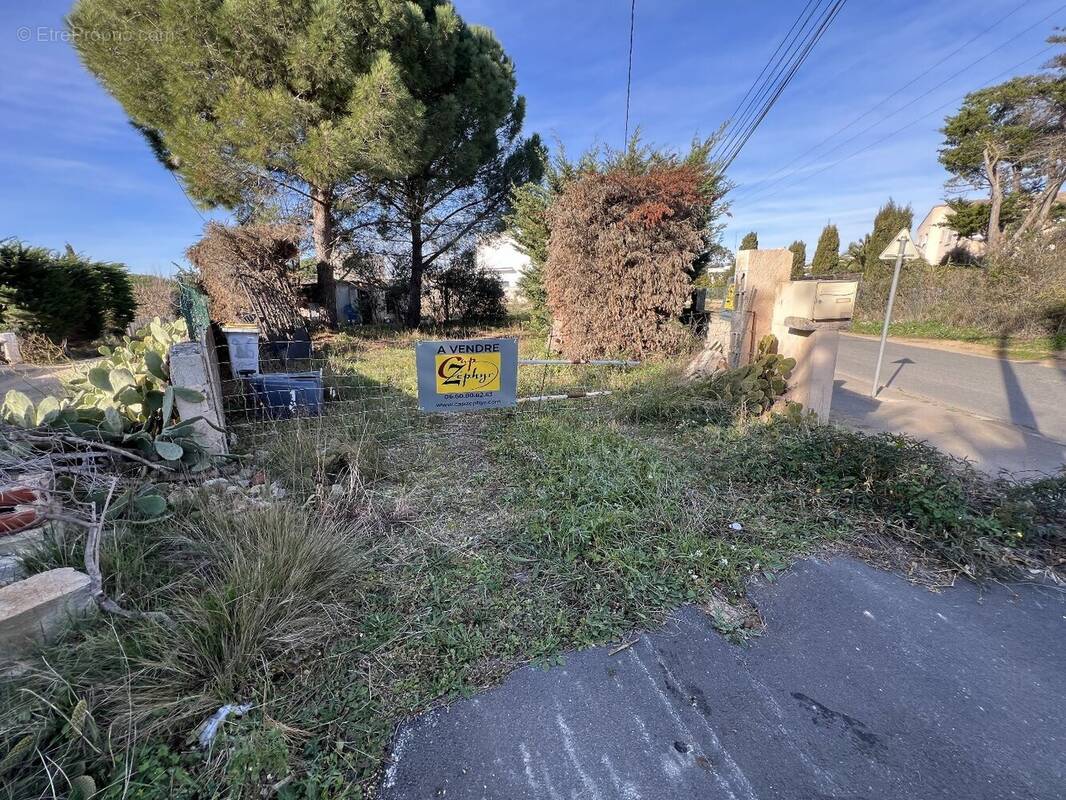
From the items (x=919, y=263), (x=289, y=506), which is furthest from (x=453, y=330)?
(x=919, y=263)

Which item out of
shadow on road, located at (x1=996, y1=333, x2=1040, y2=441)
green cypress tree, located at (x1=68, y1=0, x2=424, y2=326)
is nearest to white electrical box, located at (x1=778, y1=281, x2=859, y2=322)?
shadow on road, located at (x1=996, y1=333, x2=1040, y2=441)

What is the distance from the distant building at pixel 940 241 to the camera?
2125 cm

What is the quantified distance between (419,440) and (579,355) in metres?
4.26

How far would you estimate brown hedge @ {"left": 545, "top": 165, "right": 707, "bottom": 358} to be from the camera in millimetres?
7016

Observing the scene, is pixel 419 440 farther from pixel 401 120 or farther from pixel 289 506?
pixel 401 120

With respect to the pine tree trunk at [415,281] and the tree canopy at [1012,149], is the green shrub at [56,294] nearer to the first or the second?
the pine tree trunk at [415,281]

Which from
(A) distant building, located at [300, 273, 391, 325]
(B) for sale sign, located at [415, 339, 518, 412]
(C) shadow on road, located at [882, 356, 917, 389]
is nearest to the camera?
(B) for sale sign, located at [415, 339, 518, 412]

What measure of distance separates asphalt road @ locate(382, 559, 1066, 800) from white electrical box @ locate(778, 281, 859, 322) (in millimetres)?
2819

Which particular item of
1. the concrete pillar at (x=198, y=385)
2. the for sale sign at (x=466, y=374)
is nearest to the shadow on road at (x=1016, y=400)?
the for sale sign at (x=466, y=374)

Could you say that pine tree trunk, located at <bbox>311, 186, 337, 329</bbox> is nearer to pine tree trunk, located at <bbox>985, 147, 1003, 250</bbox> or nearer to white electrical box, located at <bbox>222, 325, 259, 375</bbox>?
white electrical box, located at <bbox>222, 325, 259, 375</bbox>

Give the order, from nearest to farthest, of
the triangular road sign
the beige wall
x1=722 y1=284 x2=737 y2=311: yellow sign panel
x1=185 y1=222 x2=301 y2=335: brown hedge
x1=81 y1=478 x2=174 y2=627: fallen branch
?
x1=81 y1=478 x2=174 y2=627: fallen branch → x1=722 y1=284 x2=737 y2=311: yellow sign panel → the triangular road sign → x1=185 y1=222 x2=301 y2=335: brown hedge → the beige wall

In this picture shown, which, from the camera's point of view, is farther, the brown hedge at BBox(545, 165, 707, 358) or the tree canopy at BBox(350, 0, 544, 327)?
the tree canopy at BBox(350, 0, 544, 327)

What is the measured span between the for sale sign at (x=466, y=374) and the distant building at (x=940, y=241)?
89.2ft

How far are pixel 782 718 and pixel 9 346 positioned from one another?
1157 centimetres
